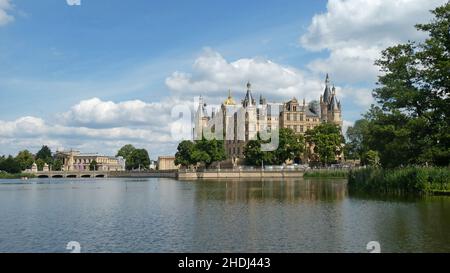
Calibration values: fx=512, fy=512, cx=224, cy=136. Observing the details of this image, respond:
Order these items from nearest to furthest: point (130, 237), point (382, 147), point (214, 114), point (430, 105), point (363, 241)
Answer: point (363, 241), point (130, 237), point (430, 105), point (382, 147), point (214, 114)

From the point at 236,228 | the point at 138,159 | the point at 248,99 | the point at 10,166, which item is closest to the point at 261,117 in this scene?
the point at 248,99

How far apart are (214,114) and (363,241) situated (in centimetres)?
14085

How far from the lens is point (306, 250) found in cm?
1864

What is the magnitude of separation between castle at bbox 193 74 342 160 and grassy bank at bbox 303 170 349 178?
95.7 feet

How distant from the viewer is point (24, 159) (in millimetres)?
191250

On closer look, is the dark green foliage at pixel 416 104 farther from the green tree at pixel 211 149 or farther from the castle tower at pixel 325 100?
the castle tower at pixel 325 100

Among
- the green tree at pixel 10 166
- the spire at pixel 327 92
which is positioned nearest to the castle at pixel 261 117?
the spire at pixel 327 92

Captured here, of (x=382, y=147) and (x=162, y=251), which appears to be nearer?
(x=162, y=251)

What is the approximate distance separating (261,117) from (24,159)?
101278 millimetres

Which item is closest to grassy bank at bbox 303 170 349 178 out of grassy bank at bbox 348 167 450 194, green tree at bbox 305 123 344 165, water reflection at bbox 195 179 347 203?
green tree at bbox 305 123 344 165

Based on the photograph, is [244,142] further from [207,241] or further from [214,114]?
[207,241]

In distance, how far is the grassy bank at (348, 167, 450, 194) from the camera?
40.7 metres
